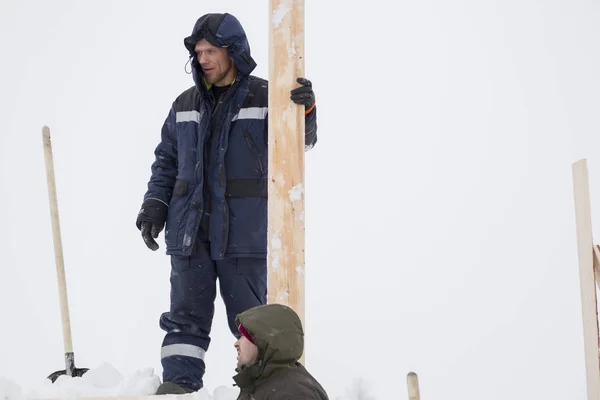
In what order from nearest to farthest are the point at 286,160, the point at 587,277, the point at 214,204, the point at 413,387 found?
the point at 286,160
the point at 413,387
the point at 214,204
the point at 587,277

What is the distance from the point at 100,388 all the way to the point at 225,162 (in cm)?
121

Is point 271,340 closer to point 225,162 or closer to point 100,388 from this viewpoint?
point 225,162

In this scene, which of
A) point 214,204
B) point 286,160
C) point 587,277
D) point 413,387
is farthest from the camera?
point 587,277

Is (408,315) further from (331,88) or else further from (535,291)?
(331,88)

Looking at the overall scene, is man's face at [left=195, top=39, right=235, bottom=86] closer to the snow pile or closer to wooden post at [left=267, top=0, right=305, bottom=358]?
wooden post at [left=267, top=0, right=305, bottom=358]

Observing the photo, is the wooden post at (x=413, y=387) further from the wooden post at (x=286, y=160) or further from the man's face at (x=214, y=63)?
the man's face at (x=214, y=63)

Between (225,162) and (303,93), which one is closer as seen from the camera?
(303,93)

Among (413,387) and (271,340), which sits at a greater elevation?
(271,340)

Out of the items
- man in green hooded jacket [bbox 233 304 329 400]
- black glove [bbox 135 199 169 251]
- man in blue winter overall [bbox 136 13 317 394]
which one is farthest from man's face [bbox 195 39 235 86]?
man in green hooded jacket [bbox 233 304 329 400]

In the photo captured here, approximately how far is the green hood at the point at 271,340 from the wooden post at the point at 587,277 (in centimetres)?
194

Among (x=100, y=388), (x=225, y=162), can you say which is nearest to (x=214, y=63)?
(x=225, y=162)

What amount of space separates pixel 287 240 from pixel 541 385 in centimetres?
1831

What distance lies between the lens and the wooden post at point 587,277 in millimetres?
4215

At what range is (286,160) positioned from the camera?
12.3 feet
